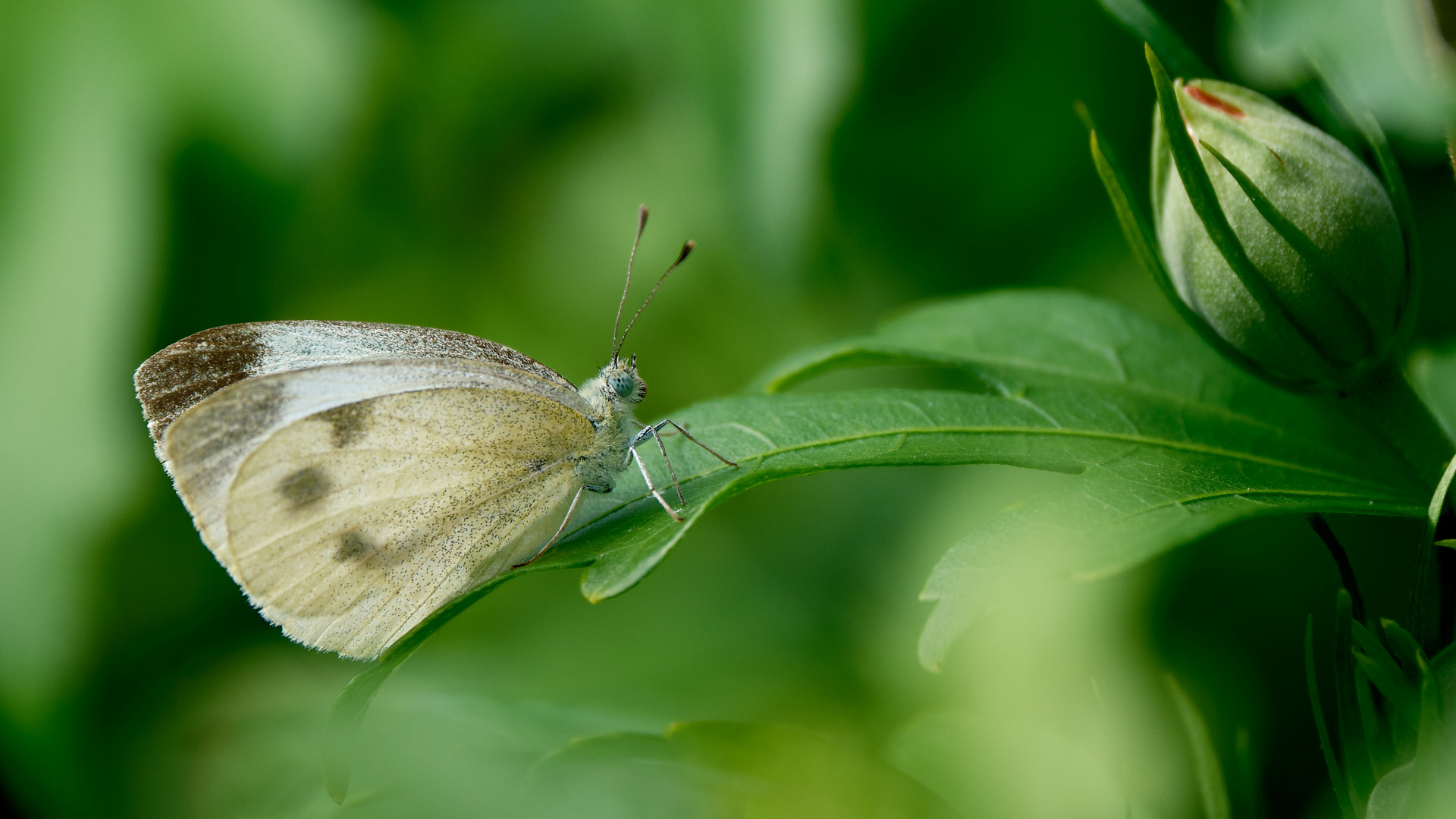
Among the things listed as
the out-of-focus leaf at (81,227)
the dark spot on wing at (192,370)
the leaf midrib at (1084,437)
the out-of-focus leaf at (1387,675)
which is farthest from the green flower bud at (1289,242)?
the out-of-focus leaf at (81,227)

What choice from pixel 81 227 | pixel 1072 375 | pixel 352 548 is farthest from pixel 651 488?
pixel 81 227

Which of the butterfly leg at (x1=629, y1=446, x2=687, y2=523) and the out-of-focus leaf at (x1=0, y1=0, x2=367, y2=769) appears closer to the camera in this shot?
the butterfly leg at (x1=629, y1=446, x2=687, y2=523)

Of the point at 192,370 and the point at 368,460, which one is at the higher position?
the point at 192,370

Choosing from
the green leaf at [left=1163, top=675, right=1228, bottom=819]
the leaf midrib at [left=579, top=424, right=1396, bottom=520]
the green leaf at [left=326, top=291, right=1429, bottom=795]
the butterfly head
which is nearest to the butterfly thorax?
the butterfly head

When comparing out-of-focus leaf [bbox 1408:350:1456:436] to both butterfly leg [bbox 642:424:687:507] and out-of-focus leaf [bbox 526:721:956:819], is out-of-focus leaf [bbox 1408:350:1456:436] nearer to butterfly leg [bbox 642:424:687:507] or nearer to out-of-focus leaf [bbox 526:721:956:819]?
out-of-focus leaf [bbox 526:721:956:819]

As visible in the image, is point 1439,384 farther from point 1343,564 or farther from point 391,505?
point 391,505

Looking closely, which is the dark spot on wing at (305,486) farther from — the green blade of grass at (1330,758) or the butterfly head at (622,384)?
the green blade of grass at (1330,758)
